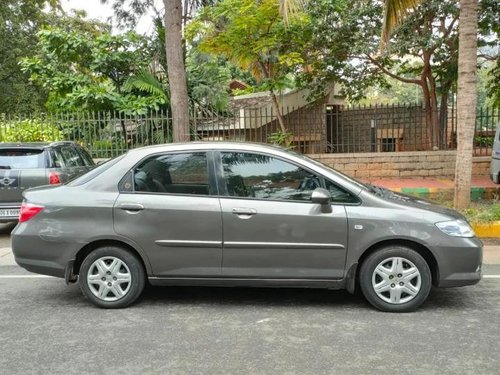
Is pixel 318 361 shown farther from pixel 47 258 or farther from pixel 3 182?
pixel 3 182

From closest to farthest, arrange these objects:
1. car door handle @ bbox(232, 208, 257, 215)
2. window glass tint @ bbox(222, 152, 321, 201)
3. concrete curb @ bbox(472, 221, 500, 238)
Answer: car door handle @ bbox(232, 208, 257, 215)
window glass tint @ bbox(222, 152, 321, 201)
concrete curb @ bbox(472, 221, 500, 238)

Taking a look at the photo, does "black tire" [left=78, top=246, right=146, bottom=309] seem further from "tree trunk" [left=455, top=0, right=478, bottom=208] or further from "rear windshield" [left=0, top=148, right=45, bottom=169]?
"tree trunk" [left=455, top=0, right=478, bottom=208]

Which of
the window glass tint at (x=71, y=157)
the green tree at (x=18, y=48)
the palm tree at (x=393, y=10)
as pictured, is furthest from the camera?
the green tree at (x=18, y=48)

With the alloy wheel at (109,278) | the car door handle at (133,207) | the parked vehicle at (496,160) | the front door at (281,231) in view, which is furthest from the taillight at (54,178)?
the parked vehicle at (496,160)

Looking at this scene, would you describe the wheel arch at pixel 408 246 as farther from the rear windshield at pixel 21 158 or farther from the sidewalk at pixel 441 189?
the sidewalk at pixel 441 189

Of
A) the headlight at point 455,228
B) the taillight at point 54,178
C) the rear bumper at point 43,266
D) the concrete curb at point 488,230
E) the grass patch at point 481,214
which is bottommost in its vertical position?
the concrete curb at point 488,230

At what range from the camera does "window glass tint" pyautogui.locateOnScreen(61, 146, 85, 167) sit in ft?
28.8

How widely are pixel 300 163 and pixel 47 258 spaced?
8.32ft

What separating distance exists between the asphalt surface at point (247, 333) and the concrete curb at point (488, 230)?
260 centimetres

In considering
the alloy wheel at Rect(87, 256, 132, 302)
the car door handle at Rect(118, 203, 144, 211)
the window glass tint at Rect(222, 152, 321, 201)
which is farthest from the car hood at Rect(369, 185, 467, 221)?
the alloy wheel at Rect(87, 256, 132, 302)

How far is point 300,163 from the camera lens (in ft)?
15.8

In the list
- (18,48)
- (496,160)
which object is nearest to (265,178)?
(496,160)

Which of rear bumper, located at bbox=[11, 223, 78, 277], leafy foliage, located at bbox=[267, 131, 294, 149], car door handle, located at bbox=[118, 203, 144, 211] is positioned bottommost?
rear bumper, located at bbox=[11, 223, 78, 277]

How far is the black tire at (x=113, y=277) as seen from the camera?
4781 millimetres
